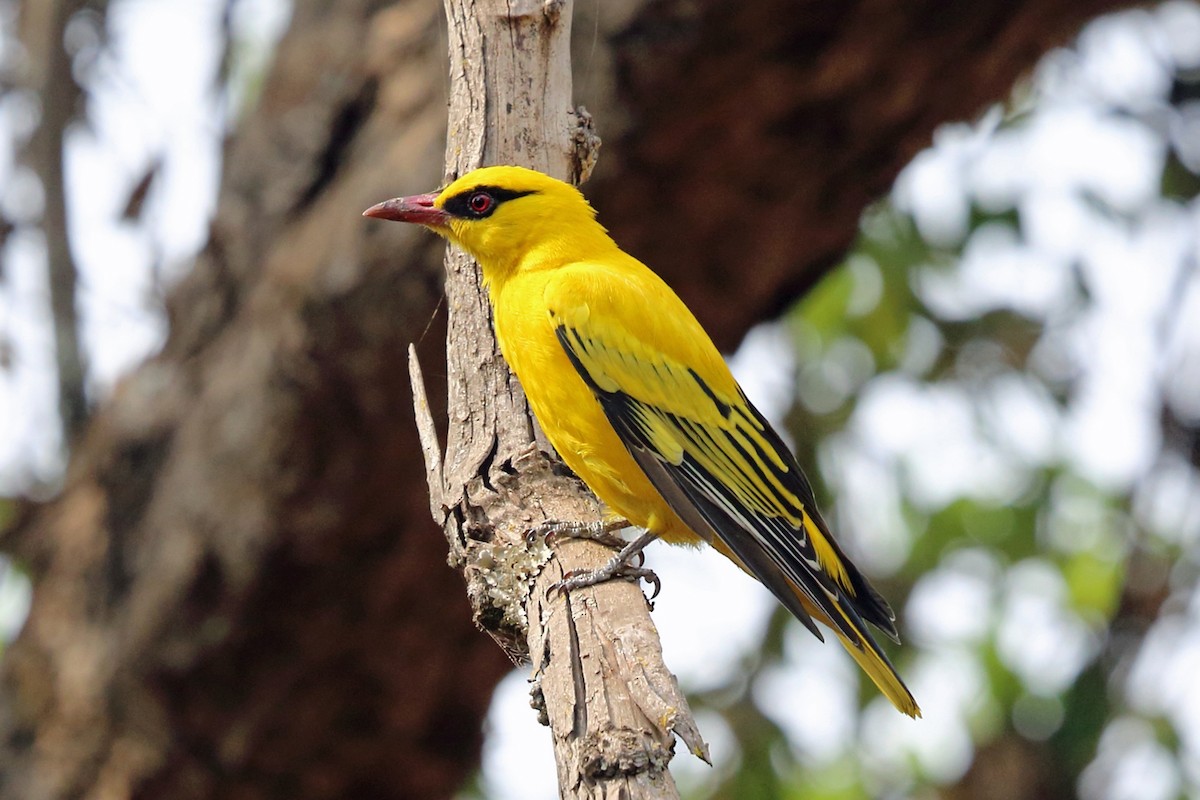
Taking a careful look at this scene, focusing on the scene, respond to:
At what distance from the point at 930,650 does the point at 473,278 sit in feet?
12.4

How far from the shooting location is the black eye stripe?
3854mm

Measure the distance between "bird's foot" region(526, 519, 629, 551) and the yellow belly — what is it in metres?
0.19

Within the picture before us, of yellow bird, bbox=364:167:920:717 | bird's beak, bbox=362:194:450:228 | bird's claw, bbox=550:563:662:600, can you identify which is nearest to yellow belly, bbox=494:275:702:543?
yellow bird, bbox=364:167:920:717

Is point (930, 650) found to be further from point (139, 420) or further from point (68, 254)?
point (68, 254)

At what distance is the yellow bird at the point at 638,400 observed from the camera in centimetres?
355

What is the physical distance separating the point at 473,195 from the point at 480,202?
0.04m

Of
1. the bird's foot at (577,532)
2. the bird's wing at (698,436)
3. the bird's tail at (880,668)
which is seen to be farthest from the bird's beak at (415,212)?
the bird's tail at (880,668)

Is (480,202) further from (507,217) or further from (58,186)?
(58,186)

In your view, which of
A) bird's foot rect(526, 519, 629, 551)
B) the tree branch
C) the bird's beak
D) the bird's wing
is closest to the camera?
bird's foot rect(526, 519, 629, 551)

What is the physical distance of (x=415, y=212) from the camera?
402 cm

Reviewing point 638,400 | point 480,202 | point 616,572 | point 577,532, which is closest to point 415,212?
point 480,202

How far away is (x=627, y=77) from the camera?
4.76 metres

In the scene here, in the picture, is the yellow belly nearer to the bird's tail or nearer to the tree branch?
the bird's tail

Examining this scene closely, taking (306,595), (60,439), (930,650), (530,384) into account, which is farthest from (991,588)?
(60,439)
